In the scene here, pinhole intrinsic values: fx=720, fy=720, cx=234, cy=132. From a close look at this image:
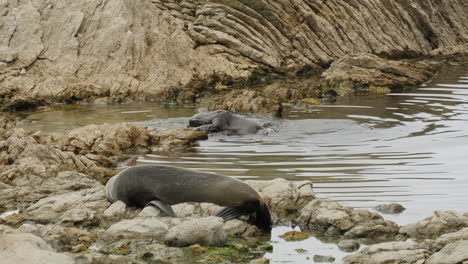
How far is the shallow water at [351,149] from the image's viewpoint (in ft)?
30.1

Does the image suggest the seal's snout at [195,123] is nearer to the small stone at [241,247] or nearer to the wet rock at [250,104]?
the wet rock at [250,104]

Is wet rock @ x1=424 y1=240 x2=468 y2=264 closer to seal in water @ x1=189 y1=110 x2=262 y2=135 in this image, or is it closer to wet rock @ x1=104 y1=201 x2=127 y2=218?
wet rock @ x1=104 y1=201 x2=127 y2=218

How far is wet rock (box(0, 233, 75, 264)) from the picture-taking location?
6.11 meters

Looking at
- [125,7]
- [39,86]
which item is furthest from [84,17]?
[39,86]

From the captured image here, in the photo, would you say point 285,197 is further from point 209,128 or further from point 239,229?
point 209,128

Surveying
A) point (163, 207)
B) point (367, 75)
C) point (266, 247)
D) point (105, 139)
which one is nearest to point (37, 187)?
point (163, 207)

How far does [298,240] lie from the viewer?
738 cm

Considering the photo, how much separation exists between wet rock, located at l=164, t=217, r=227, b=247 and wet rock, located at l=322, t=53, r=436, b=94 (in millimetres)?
17059

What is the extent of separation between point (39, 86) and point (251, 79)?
24.7ft

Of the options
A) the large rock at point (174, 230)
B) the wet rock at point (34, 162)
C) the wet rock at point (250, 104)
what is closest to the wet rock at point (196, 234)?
the large rock at point (174, 230)

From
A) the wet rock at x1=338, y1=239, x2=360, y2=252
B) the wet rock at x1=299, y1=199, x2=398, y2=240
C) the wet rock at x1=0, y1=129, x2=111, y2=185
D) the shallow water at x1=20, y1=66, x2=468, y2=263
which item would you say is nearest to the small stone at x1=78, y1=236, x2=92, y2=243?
the shallow water at x1=20, y1=66, x2=468, y2=263

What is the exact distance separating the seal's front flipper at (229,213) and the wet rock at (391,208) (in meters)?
1.71

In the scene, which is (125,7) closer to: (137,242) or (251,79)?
(251,79)

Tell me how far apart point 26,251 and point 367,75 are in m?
19.9
